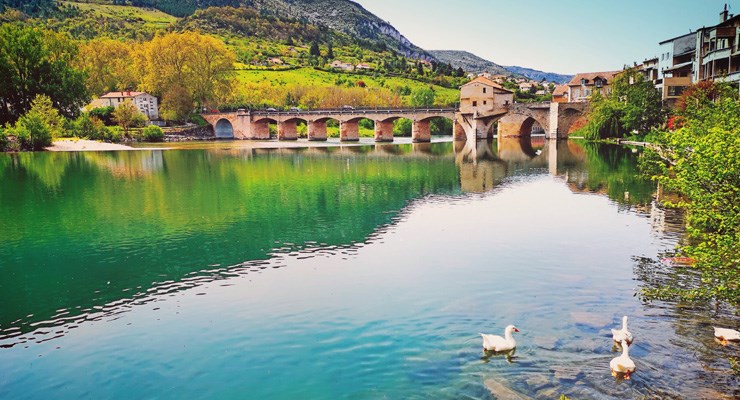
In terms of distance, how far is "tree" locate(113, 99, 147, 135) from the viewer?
86.2 m

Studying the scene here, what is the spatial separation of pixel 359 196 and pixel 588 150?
37.9 m

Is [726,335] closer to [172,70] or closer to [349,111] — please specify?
[349,111]

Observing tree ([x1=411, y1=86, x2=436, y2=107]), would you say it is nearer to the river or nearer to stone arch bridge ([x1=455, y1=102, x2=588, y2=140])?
stone arch bridge ([x1=455, y1=102, x2=588, y2=140])

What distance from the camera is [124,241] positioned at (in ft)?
72.1

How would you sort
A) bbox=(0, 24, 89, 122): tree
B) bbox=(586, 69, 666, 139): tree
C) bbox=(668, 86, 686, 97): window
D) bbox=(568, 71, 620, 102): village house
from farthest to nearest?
bbox=(568, 71, 620, 102): village house → bbox=(0, 24, 89, 122): tree → bbox=(668, 86, 686, 97): window → bbox=(586, 69, 666, 139): tree

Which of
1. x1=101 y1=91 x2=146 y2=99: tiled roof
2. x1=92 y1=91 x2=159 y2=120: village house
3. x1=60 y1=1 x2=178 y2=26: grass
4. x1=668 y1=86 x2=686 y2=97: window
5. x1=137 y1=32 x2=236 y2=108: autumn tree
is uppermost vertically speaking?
x1=60 y1=1 x2=178 y2=26: grass

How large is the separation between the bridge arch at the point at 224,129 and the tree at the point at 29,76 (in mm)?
25871

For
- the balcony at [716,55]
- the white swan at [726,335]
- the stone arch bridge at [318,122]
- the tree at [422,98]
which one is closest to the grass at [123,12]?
the stone arch bridge at [318,122]

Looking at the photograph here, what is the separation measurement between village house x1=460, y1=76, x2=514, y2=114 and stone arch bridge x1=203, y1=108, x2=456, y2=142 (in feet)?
9.27

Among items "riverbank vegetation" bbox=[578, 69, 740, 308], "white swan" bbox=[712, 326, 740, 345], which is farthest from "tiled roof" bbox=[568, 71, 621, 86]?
"white swan" bbox=[712, 326, 740, 345]

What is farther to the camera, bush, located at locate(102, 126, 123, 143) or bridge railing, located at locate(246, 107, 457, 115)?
bridge railing, located at locate(246, 107, 457, 115)

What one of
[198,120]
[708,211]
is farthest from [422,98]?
[708,211]

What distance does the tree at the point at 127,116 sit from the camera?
283 ft

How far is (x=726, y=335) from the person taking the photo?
11.5 meters
